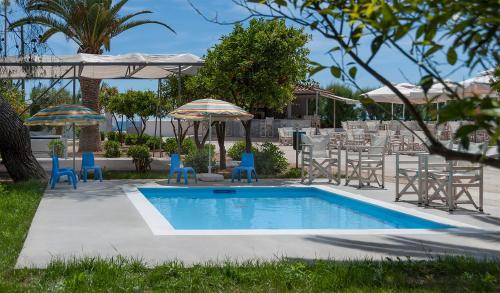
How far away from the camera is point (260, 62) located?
14828 mm

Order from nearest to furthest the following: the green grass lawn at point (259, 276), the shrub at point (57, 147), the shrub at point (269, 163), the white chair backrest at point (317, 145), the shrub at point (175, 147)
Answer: the green grass lawn at point (259, 276) → the white chair backrest at point (317, 145) → the shrub at point (269, 163) → the shrub at point (57, 147) → the shrub at point (175, 147)

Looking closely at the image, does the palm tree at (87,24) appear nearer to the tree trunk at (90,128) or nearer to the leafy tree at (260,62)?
the tree trunk at (90,128)

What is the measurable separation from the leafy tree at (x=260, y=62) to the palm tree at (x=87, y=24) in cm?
803

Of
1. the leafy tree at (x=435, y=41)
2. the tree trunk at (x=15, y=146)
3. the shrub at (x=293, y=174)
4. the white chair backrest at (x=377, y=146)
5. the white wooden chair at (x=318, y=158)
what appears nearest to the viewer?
the leafy tree at (x=435, y=41)

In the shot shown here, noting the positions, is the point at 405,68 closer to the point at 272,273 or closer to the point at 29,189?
the point at 272,273

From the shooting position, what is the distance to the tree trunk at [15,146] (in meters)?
12.9

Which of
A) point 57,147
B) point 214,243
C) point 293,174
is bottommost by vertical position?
point 214,243

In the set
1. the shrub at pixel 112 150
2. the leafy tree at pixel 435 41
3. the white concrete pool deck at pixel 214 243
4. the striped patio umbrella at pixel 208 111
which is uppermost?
the striped patio umbrella at pixel 208 111

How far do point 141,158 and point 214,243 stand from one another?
9611 millimetres

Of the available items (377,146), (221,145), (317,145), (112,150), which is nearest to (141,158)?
(221,145)

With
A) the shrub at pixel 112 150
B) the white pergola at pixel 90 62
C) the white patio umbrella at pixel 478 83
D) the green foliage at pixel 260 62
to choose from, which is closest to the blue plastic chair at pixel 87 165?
the white pergola at pixel 90 62

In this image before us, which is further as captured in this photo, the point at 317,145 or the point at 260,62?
the point at 260,62

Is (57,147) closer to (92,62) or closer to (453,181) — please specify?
(92,62)

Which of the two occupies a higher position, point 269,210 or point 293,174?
point 293,174
